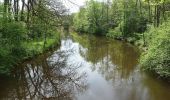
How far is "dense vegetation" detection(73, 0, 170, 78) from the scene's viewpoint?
18.8 m

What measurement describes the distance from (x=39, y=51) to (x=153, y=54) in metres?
11.9

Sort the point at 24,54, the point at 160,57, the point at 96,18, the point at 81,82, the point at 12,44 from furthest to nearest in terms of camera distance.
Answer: the point at 96,18 → the point at 24,54 → the point at 12,44 → the point at 160,57 → the point at 81,82

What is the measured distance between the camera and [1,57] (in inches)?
675

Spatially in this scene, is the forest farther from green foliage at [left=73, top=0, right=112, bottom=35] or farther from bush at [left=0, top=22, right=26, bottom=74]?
green foliage at [left=73, top=0, right=112, bottom=35]

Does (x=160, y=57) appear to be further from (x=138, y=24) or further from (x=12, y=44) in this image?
(x=138, y=24)

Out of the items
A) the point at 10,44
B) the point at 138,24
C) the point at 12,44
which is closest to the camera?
the point at 10,44

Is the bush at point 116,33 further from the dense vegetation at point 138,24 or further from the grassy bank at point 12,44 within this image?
the grassy bank at point 12,44

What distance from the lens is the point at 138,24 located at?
1783 inches

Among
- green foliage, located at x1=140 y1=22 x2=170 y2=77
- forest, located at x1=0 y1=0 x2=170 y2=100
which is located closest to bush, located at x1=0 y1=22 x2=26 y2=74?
forest, located at x1=0 y1=0 x2=170 y2=100

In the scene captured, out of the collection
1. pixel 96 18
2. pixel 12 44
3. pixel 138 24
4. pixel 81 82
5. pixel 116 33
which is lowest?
pixel 81 82

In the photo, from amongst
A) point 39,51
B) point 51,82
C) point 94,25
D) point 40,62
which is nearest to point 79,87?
point 51,82

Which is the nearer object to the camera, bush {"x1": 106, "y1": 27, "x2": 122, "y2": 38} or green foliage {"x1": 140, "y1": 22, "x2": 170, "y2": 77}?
green foliage {"x1": 140, "y1": 22, "x2": 170, "y2": 77}

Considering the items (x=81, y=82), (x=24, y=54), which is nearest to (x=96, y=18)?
(x=24, y=54)

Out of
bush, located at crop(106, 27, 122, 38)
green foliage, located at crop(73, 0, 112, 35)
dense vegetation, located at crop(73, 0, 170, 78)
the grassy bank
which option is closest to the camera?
the grassy bank
